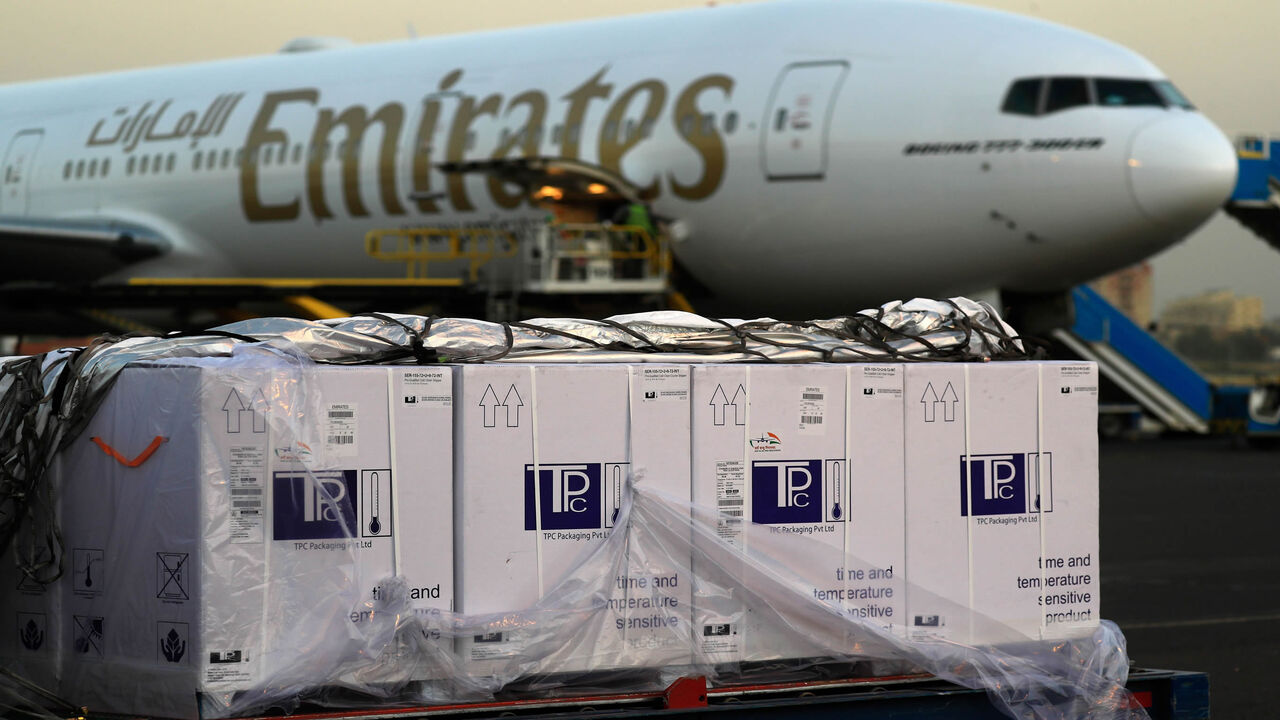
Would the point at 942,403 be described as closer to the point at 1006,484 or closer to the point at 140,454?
the point at 1006,484

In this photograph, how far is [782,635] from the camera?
13.0ft

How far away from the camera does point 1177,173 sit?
42.4 feet

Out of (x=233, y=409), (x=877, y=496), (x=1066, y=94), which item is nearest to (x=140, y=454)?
(x=233, y=409)

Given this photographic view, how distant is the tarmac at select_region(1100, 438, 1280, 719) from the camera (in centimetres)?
632

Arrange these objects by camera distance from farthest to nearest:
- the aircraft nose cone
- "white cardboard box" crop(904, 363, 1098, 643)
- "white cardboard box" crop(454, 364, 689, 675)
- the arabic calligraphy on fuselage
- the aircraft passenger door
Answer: the aircraft passenger door
the arabic calligraphy on fuselage
the aircraft nose cone
"white cardboard box" crop(904, 363, 1098, 643)
"white cardboard box" crop(454, 364, 689, 675)

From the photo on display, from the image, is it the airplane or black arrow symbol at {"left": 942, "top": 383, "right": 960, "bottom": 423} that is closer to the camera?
black arrow symbol at {"left": 942, "top": 383, "right": 960, "bottom": 423}

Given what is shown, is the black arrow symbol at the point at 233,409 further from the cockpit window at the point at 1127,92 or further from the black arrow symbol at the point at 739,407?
the cockpit window at the point at 1127,92

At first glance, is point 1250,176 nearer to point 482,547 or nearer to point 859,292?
point 859,292

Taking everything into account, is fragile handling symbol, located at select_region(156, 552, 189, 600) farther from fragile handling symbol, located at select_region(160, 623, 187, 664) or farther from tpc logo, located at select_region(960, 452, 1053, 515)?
tpc logo, located at select_region(960, 452, 1053, 515)

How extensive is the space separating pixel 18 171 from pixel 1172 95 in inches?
610

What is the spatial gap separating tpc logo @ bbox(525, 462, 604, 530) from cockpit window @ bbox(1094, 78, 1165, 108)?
35.9 feet

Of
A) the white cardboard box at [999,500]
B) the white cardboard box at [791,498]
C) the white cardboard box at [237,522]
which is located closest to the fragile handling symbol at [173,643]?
the white cardboard box at [237,522]

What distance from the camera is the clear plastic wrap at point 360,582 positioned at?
3.49 metres

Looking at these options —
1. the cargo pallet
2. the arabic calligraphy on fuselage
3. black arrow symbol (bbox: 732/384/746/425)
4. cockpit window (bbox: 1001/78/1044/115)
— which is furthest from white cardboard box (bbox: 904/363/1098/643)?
the arabic calligraphy on fuselage
